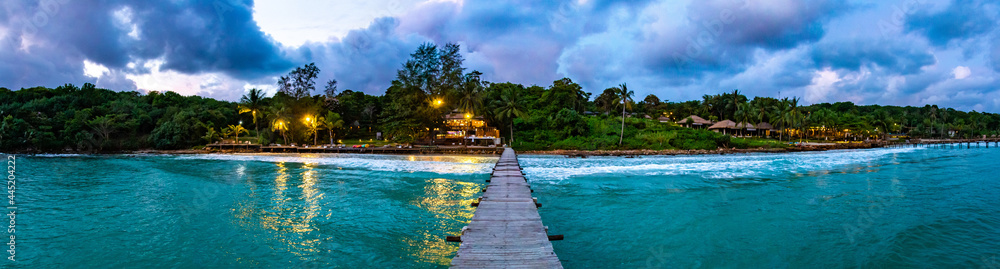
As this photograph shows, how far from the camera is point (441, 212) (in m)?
12.3

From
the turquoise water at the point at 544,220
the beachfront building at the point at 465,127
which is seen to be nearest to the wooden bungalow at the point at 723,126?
the beachfront building at the point at 465,127

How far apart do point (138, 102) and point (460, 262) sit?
69.7 meters

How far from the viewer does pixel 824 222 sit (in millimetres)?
11203

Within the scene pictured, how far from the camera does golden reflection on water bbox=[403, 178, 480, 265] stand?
28.1 feet

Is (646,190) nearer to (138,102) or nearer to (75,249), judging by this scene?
(75,249)

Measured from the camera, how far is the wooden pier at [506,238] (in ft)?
18.7

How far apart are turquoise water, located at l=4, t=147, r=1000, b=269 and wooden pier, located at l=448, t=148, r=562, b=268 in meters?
1.25

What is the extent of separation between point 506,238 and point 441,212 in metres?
5.83

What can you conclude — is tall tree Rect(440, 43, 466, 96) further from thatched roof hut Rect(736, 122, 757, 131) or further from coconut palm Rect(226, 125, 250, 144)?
thatched roof hut Rect(736, 122, 757, 131)

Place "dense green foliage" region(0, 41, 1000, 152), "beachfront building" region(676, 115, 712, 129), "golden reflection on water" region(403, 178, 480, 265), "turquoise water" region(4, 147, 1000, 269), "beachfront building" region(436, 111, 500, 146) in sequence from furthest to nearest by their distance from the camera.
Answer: "beachfront building" region(676, 115, 712, 129), "beachfront building" region(436, 111, 500, 146), "dense green foliage" region(0, 41, 1000, 152), "golden reflection on water" region(403, 178, 480, 265), "turquoise water" region(4, 147, 1000, 269)

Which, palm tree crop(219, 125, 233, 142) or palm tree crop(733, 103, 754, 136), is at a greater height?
palm tree crop(733, 103, 754, 136)

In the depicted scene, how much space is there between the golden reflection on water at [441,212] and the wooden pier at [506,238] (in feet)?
3.94

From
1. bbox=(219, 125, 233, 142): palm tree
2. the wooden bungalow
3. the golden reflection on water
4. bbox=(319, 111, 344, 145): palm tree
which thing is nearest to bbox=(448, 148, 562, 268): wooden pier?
the golden reflection on water

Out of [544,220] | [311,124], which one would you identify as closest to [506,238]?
[544,220]
